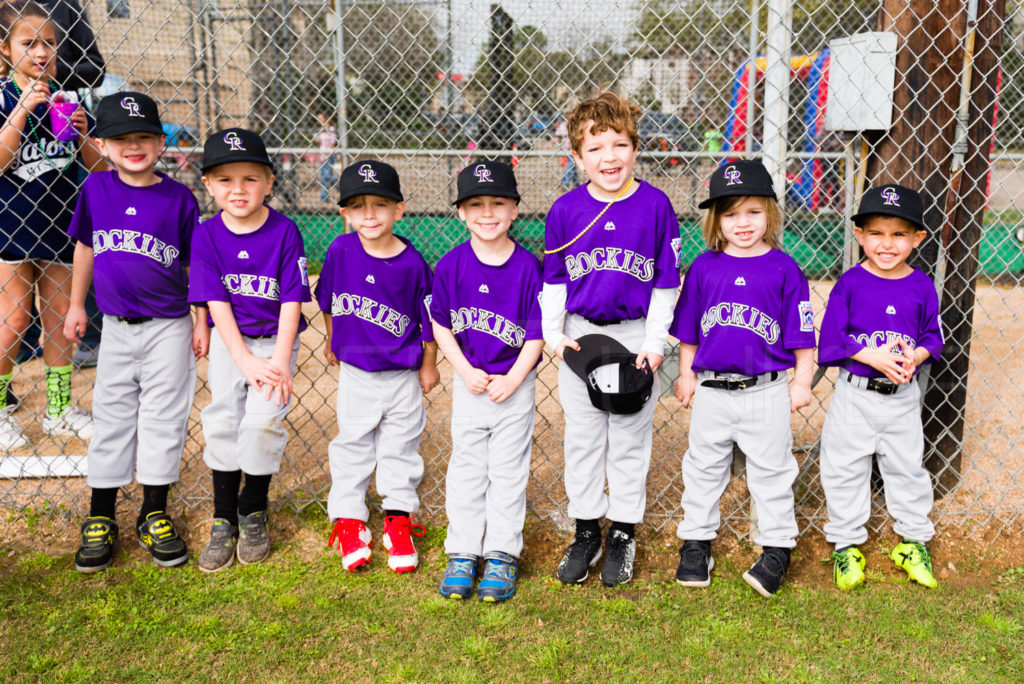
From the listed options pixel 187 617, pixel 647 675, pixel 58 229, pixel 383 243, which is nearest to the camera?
pixel 647 675

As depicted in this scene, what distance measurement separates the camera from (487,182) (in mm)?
2770

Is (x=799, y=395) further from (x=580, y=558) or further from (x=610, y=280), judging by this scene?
(x=580, y=558)

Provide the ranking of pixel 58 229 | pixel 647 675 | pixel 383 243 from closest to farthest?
A: pixel 647 675 → pixel 383 243 → pixel 58 229

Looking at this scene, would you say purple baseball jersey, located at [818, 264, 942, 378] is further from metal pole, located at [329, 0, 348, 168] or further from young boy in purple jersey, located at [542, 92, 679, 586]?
metal pole, located at [329, 0, 348, 168]

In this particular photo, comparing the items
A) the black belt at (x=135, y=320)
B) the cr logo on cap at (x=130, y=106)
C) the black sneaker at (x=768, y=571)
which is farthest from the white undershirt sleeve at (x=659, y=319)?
the cr logo on cap at (x=130, y=106)

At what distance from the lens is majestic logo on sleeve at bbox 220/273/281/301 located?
2881mm

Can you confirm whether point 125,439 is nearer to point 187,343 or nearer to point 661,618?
point 187,343

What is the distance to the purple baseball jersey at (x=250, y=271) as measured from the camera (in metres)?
2.87

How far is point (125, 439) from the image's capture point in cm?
311

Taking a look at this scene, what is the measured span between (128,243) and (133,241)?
2cm

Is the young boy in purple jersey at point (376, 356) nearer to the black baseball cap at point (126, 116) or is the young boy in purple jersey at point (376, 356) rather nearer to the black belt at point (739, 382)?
the black baseball cap at point (126, 116)

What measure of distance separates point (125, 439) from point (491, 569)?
155 centimetres

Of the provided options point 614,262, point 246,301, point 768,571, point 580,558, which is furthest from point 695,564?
point 246,301

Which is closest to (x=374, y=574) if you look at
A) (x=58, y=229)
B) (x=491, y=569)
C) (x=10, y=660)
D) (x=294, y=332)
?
(x=491, y=569)
